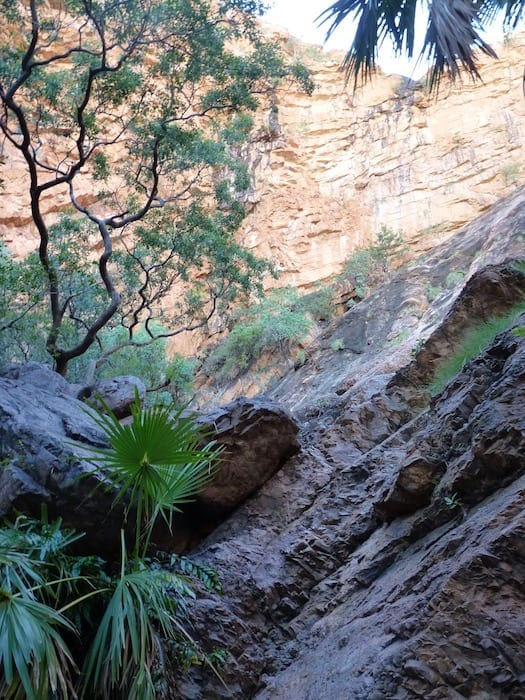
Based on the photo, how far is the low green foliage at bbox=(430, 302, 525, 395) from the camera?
6.61 meters

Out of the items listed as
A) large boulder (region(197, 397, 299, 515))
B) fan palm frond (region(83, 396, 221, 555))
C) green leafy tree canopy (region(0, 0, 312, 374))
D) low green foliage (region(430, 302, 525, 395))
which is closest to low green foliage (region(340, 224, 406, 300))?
green leafy tree canopy (region(0, 0, 312, 374))

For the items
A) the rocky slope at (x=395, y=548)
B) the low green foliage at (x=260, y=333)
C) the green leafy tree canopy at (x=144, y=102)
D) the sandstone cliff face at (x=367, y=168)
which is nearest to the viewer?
the rocky slope at (x=395, y=548)

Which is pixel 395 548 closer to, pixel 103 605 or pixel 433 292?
pixel 103 605

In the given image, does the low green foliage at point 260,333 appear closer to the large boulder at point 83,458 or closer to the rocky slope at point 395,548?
the rocky slope at point 395,548

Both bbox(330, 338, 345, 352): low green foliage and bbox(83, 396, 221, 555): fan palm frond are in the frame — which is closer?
bbox(83, 396, 221, 555): fan palm frond

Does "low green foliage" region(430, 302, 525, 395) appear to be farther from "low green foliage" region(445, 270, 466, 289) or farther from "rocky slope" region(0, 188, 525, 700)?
"low green foliage" region(445, 270, 466, 289)

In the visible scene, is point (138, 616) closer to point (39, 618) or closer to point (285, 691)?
point (39, 618)

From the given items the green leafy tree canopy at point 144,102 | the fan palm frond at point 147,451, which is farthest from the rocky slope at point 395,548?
the green leafy tree canopy at point 144,102

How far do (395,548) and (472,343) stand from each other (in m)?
2.83

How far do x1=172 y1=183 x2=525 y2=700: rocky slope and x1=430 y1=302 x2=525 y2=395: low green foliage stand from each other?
0.45 feet

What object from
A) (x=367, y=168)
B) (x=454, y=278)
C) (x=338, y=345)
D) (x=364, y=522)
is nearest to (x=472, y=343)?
(x=364, y=522)

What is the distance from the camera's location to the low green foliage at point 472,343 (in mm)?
6614

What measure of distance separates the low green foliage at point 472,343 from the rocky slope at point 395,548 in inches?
5.4

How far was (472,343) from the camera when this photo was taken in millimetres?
7094
